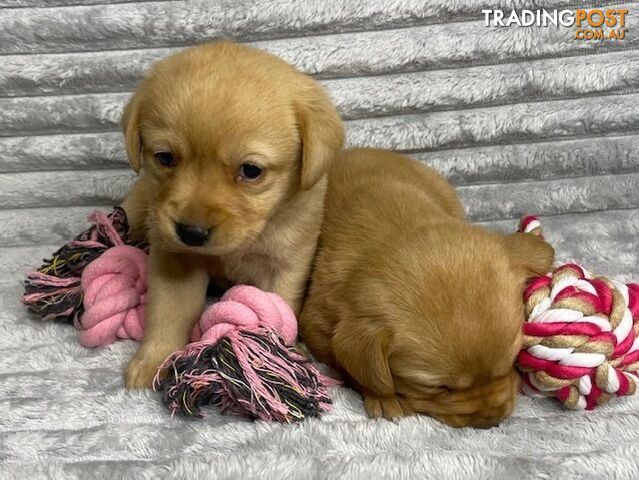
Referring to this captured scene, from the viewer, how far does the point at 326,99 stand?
2.61 meters

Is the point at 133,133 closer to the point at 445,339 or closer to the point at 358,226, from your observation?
the point at 358,226

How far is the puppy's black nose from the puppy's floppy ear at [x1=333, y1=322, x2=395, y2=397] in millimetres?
563

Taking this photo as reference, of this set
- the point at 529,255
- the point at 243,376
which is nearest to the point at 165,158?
the point at 243,376

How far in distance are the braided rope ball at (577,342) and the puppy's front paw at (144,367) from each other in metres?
1.24

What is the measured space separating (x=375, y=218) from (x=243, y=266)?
551 mm

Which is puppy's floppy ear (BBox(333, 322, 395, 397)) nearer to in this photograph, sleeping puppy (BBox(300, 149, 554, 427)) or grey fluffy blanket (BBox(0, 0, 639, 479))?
sleeping puppy (BBox(300, 149, 554, 427))

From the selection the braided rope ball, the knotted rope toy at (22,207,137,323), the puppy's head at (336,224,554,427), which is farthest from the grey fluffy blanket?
the puppy's head at (336,224,554,427)

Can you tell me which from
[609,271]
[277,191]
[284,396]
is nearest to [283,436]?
[284,396]

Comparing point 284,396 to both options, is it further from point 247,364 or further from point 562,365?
point 562,365

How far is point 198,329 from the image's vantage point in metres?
2.64

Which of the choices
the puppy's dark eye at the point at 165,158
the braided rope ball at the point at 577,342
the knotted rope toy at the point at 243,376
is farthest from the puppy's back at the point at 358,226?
the puppy's dark eye at the point at 165,158

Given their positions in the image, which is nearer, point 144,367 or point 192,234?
point 192,234

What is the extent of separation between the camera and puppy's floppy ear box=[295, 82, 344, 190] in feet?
7.94

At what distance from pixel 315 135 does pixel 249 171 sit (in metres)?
0.27
